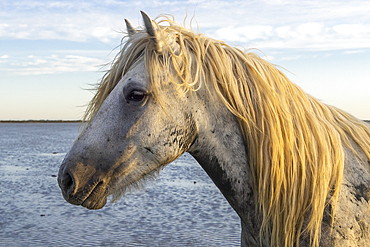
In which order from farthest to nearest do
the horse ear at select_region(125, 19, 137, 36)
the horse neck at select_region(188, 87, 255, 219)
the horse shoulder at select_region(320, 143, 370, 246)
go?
the horse ear at select_region(125, 19, 137, 36) < the horse neck at select_region(188, 87, 255, 219) < the horse shoulder at select_region(320, 143, 370, 246)

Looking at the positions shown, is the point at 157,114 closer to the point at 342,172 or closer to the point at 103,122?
the point at 103,122

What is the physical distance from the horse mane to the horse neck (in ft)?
0.14

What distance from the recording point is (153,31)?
165 centimetres

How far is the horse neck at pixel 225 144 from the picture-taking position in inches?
67.1

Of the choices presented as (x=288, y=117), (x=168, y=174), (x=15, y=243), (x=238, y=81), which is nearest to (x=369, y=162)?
(x=288, y=117)

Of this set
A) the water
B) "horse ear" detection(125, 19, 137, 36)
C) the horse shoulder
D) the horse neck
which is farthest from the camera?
the water

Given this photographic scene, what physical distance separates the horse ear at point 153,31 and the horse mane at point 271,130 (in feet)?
0.10

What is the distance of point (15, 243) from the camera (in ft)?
18.2

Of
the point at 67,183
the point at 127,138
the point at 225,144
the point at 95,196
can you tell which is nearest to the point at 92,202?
the point at 95,196

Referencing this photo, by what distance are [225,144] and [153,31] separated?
713 mm

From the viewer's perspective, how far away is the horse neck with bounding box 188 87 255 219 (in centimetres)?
170

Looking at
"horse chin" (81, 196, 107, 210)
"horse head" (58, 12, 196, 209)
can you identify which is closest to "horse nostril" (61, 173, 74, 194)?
"horse head" (58, 12, 196, 209)

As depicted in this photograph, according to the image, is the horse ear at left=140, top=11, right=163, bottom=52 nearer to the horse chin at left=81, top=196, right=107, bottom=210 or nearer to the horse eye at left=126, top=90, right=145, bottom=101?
the horse eye at left=126, top=90, right=145, bottom=101

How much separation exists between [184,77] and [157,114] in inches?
9.8
